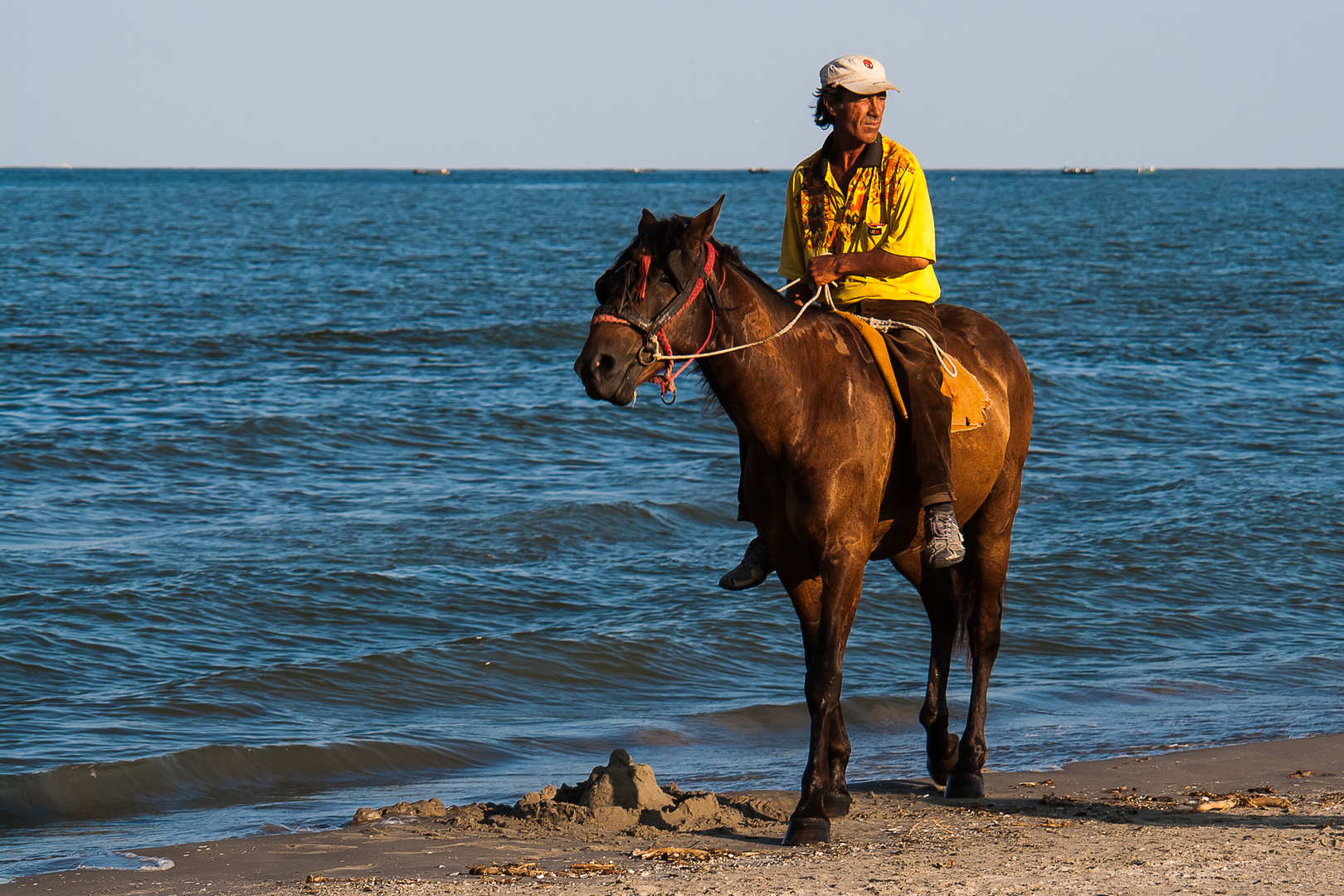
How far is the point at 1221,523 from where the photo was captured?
12.8 meters

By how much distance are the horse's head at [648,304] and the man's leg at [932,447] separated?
1.17 meters

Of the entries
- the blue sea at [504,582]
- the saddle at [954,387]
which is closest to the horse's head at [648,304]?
the saddle at [954,387]

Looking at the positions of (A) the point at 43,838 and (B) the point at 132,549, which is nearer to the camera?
(A) the point at 43,838

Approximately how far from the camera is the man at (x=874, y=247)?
579cm

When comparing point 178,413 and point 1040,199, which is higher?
point 1040,199

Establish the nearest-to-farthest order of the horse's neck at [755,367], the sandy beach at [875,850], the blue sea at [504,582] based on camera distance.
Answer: the sandy beach at [875,850] → the horse's neck at [755,367] → the blue sea at [504,582]

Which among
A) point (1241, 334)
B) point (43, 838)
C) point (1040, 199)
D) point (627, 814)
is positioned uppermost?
point (1040, 199)

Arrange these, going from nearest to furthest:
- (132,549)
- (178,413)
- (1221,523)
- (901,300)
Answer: (901,300) → (132,549) → (1221,523) → (178,413)

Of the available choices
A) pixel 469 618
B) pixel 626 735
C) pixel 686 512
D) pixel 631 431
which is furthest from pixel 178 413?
pixel 626 735

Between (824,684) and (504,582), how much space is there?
19.6 feet

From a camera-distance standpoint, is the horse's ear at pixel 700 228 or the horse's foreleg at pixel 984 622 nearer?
the horse's ear at pixel 700 228

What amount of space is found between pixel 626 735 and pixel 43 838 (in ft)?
10.4

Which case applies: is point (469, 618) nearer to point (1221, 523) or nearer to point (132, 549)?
point (132, 549)

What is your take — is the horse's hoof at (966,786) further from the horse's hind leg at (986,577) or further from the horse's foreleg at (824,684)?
the horse's foreleg at (824,684)
